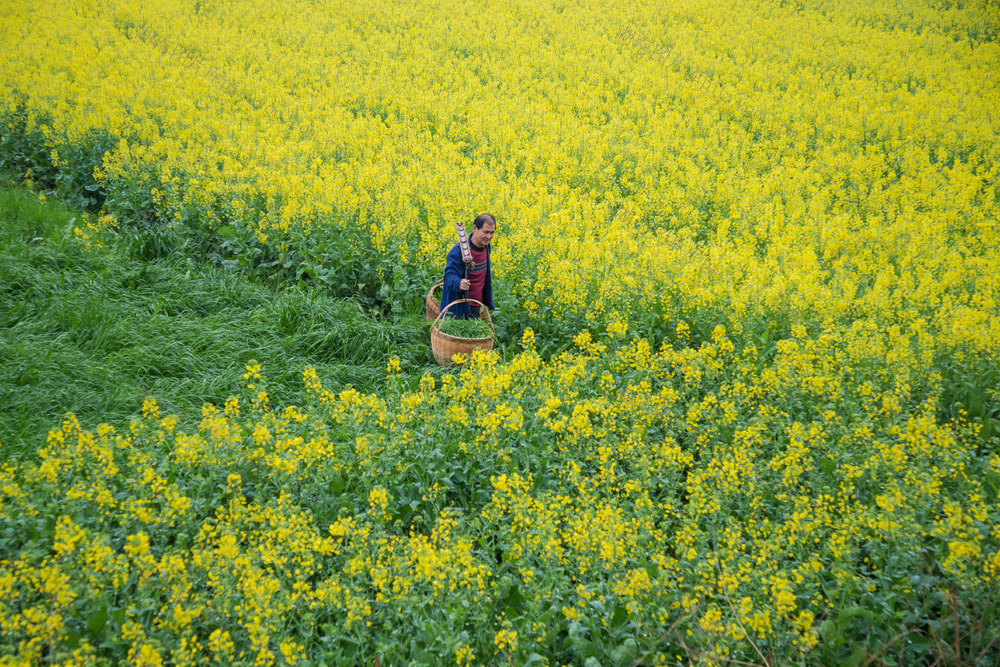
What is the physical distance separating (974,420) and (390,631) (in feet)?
17.1

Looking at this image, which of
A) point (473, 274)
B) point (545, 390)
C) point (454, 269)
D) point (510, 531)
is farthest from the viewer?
point (473, 274)

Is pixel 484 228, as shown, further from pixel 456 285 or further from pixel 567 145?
pixel 567 145

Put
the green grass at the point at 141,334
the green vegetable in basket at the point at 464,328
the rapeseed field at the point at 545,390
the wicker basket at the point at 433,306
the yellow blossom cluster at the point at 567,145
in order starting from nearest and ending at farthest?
the rapeseed field at the point at 545,390, the green grass at the point at 141,334, the green vegetable in basket at the point at 464,328, the wicker basket at the point at 433,306, the yellow blossom cluster at the point at 567,145

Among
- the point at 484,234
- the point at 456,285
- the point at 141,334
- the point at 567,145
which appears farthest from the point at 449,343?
the point at 567,145

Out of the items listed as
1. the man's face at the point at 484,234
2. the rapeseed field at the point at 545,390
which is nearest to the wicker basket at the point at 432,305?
the rapeseed field at the point at 545,390

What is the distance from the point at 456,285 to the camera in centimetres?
661

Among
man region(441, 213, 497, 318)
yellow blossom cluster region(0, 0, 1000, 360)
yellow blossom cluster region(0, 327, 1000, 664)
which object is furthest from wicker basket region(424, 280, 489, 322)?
yellow blossom cluster region(0, 327, 1000, 664)

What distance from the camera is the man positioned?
6.49 m

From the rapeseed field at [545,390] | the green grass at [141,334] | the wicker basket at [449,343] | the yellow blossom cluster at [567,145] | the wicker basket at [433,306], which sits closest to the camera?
the rapeseed field at [545,390]

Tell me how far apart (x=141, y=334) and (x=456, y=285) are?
311 cm

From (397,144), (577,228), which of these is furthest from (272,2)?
(577,228)

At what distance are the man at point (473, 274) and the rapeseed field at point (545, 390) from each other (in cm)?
66

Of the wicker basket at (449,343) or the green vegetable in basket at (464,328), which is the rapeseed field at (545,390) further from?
the green vegetable in basket at (464,328)

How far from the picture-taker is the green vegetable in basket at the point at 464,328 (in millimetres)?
6430
